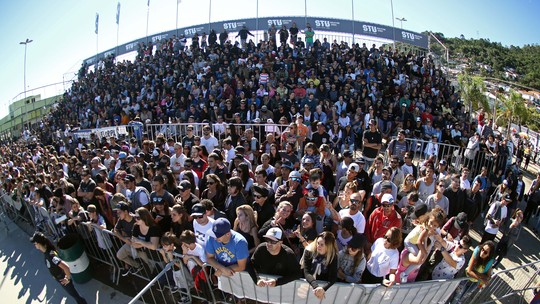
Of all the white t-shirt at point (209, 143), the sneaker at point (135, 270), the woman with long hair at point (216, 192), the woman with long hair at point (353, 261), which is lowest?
the sneaker at point (135, 270)

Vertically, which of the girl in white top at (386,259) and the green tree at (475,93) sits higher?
the green tree at (475,93)

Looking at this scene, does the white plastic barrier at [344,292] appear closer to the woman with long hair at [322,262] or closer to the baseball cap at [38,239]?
the woman with long hair at [322,262]

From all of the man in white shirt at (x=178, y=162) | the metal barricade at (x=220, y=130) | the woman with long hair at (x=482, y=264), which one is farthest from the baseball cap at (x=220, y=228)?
the metal barricade at (x=220, y=130)

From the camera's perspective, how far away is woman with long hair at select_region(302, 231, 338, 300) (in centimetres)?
354

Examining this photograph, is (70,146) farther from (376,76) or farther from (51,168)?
(376,76)

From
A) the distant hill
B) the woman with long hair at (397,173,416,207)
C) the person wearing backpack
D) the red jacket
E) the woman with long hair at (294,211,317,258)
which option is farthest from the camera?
the distant hill

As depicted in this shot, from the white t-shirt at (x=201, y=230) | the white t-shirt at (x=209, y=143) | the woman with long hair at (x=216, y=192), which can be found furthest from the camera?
the white t-shirt at (x=209, y=143)

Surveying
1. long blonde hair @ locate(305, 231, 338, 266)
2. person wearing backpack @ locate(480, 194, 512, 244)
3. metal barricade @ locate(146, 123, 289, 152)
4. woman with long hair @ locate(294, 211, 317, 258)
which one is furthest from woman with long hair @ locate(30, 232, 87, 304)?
person wearing backpack @ locate(480, 194, 512, 244)

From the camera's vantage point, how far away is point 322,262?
3.61 metres

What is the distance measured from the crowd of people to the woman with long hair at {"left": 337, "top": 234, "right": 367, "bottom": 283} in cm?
2

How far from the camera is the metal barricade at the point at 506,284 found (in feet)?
16.6

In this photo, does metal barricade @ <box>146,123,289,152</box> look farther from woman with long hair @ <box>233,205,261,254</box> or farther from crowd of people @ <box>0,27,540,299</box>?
woman with long hair @ <box>233,205,261,254</box>

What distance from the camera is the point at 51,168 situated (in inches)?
366

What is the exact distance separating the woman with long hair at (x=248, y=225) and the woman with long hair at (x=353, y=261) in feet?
3.68
